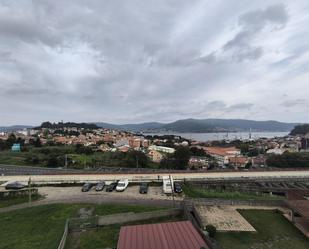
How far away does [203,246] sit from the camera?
10539 millimetres

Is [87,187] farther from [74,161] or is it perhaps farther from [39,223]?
[74,161]

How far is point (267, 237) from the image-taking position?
14805mm

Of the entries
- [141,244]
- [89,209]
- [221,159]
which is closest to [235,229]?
[141,244]

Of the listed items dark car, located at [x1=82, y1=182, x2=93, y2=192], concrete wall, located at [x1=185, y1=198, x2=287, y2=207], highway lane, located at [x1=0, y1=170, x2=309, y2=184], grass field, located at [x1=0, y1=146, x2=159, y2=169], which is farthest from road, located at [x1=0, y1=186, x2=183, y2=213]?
grass field, located at [x1=0, y1=146, x2=159, y2=169]

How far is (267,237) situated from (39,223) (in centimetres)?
1437

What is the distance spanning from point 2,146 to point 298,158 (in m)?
82.0

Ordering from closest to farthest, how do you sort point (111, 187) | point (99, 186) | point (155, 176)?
point (111, 187), point (99, 186), point (155, 176)

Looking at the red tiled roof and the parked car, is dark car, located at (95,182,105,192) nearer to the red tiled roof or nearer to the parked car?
the parked car

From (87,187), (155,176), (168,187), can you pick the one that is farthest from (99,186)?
(155,176)

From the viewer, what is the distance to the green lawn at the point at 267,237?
13.8m

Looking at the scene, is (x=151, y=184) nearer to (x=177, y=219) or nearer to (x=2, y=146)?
(x=177, y=219)

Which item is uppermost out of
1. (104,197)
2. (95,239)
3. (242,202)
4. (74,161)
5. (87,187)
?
(242,202)

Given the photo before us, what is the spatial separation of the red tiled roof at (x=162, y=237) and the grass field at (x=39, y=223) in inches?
197

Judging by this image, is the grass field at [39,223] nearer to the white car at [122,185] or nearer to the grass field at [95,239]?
the grass field at [95,239]
